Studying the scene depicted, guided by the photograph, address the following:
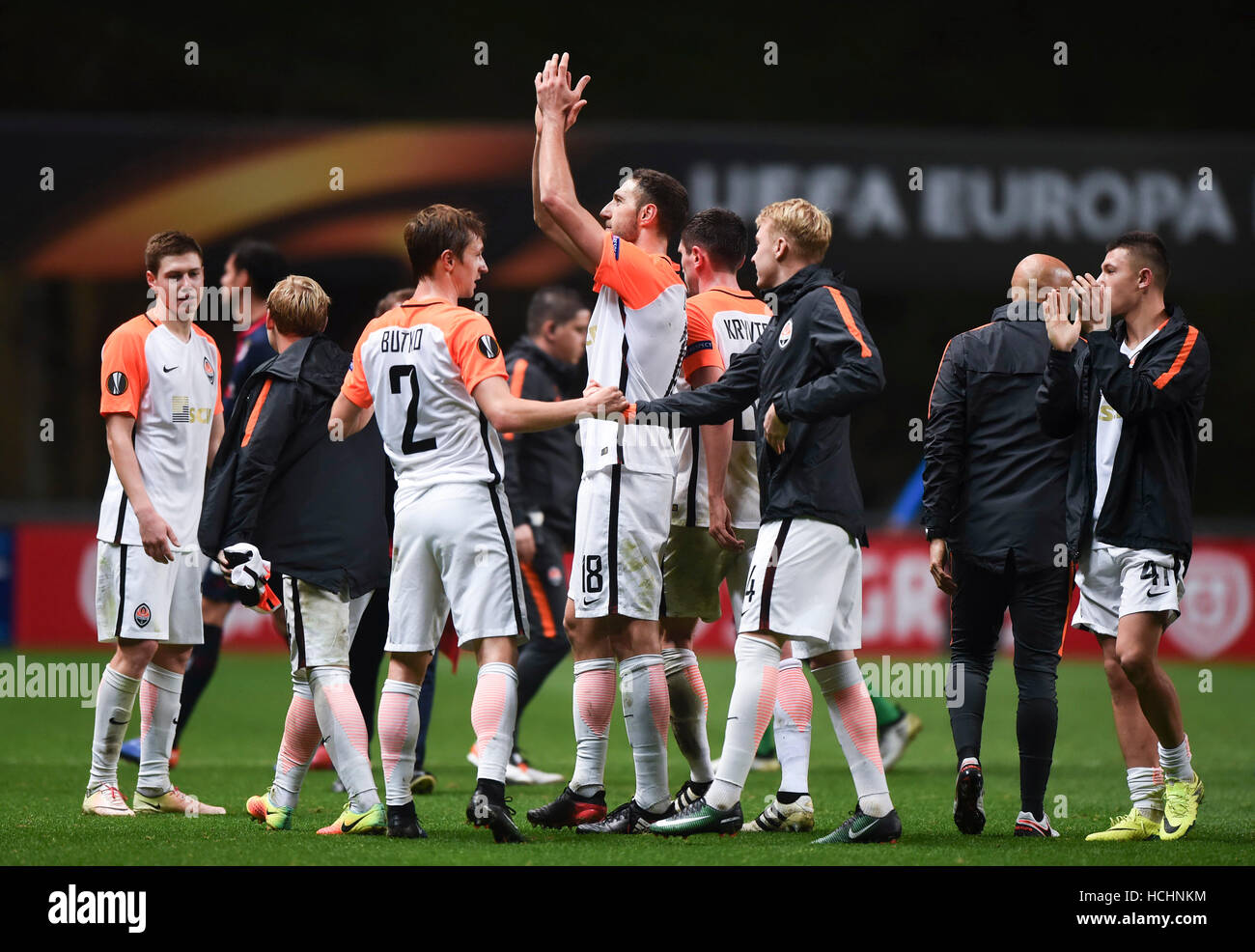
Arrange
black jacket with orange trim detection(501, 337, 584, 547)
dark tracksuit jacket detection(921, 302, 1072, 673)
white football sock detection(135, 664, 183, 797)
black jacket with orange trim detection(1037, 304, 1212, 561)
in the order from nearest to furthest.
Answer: black jacket with orange trim detection(1037, 304, 1212, 561) → dark tracksuit jacket detection(921, 302, 1072, 673) → white football sock detection(135, 664, 183, 797) → black jacket with orange trim detection(501, 337, 584, 547)

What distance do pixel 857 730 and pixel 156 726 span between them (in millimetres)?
2915

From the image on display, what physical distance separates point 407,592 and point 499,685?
0.46 meters

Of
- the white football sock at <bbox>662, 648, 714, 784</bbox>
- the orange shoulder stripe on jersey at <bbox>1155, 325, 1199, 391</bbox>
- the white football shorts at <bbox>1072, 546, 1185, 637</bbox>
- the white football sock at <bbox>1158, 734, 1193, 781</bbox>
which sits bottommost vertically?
the white football sock at <bbox>1158, 734, 1193, 781</bbox>

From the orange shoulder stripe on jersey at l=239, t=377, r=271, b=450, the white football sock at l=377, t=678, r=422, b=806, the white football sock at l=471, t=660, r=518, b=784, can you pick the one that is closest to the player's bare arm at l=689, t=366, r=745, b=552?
the white football sock at l=471, t=660, r=518, b=784

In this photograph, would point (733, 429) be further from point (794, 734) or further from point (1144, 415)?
point (1144, 415)

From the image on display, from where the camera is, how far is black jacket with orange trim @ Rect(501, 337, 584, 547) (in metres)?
8.88

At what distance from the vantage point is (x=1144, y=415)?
19.2 feet

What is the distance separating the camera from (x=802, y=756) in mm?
6191

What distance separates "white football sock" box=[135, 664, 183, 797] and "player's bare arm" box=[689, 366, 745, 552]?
2357mm

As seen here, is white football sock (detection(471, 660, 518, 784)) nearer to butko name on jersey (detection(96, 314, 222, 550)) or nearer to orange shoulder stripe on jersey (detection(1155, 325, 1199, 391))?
butko name on jersey (detection(96, 314, 222, 550))

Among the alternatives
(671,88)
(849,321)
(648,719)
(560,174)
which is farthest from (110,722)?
(671,88)

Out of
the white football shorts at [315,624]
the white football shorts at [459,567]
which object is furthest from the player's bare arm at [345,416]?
the white football shorts at [315,624]

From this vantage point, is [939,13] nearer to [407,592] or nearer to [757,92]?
[757,92]

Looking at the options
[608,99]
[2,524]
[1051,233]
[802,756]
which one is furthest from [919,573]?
[608,99]
